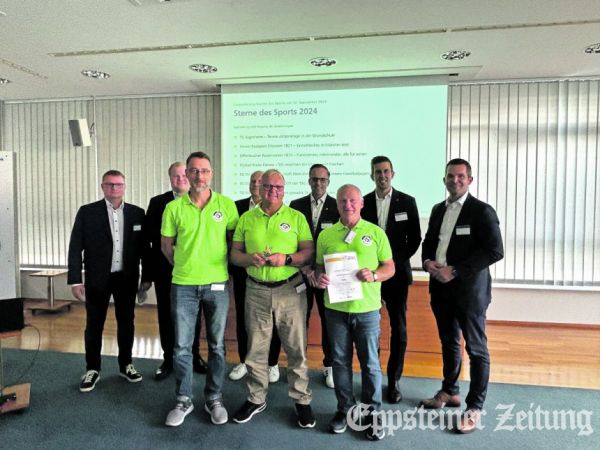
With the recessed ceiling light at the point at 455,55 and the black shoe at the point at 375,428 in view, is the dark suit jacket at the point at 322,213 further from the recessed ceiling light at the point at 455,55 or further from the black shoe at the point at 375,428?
the recessed ceiling light at the point at 455,55

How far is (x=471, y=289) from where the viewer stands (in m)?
2.40

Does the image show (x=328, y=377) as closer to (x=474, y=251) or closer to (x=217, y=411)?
(x=217, y=411)

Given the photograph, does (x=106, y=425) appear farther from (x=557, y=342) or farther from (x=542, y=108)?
(x=542, y=108)

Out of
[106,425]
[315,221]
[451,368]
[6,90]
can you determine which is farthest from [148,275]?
[6,90]

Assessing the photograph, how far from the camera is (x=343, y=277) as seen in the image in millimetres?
2242

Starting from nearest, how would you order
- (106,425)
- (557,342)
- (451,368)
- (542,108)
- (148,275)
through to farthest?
(106,425) → (451,368) → (148,275) → (557,342) → (542,108)

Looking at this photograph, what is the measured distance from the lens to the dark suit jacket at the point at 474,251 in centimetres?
236

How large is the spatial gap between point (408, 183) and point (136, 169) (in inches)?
140

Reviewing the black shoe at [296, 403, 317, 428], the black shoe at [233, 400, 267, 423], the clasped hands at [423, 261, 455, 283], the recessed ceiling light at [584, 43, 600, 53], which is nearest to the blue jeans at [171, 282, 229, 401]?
the black shoe at [233, 400, 267, 423]

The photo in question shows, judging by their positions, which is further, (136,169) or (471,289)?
(136,169)

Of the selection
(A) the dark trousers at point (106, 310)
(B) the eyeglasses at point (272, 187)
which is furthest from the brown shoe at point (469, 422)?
(A) the dark trousers at point (106, 310)

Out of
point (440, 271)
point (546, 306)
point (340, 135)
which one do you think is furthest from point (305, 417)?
point (546, 306)

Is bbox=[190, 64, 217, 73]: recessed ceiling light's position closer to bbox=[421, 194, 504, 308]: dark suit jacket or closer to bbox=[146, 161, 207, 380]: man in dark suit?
bbox=[146, 161, 207, 380]: man in dark suit

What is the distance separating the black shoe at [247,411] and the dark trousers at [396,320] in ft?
3.17
